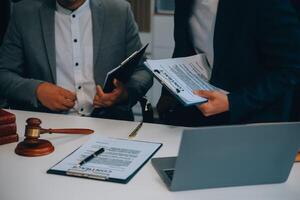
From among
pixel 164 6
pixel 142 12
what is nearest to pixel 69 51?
pixel 142 12

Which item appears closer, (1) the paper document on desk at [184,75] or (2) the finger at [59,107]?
(1) the paper document on desk at [184,75]

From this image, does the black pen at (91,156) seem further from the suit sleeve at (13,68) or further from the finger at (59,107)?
the suit sleeve at (13,68)

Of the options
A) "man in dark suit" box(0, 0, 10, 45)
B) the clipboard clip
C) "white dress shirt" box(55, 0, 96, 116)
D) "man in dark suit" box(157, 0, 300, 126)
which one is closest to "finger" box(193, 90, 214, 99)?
"man in dark suit" box(157, 0, 300, 126)

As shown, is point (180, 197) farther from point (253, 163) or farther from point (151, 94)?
point (151, 94)

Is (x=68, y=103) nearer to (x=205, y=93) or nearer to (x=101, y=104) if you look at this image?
(x=101, y=104)

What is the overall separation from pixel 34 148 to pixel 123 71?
518 millimetres

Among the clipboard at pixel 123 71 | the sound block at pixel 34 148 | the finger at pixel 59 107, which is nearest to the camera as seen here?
the sound block at pixel 34 148

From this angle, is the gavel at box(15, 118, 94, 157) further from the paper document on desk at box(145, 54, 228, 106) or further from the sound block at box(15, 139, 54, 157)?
the paper document on desk at box(145, 54, 228, 106)

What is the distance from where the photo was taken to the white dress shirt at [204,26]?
5.80 ft

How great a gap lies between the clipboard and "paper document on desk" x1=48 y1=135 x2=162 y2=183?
0.28 meters

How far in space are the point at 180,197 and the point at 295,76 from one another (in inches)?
23.5

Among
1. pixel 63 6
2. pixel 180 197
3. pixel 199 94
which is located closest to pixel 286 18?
pixel 199 94

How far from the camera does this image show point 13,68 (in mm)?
2174

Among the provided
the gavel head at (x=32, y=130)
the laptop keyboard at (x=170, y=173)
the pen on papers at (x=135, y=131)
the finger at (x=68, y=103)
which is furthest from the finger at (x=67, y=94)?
the laptop keyboard at (x=170, y=173)
